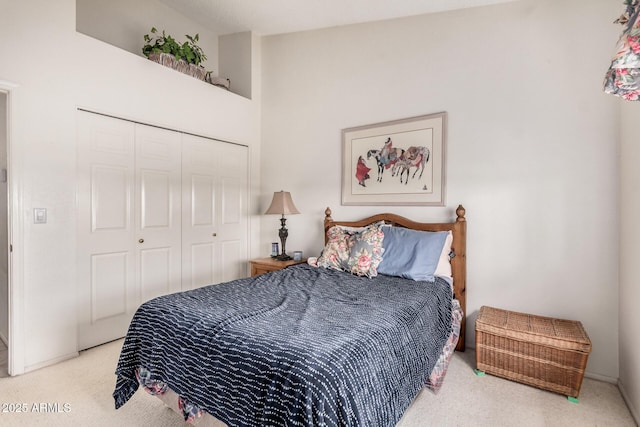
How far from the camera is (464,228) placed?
8.78ft

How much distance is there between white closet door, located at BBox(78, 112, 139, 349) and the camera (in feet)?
8.69

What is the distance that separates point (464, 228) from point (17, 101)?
3326 mm

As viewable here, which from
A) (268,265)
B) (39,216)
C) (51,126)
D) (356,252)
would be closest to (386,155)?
(356,252)

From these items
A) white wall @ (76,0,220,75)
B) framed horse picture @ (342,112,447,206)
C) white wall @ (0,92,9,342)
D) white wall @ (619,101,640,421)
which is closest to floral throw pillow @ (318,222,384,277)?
framed horse picture @ (342,112,447,206)

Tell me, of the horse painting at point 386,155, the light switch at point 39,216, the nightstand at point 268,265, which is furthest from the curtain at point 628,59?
the light switch at point 39,216

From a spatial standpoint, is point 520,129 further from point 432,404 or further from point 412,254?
point 432,404

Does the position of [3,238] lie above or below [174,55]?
below

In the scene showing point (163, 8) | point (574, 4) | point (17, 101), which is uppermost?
point (163, 8)

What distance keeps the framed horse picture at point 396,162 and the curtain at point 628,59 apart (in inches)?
62.6

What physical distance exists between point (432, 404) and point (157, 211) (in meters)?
2.73

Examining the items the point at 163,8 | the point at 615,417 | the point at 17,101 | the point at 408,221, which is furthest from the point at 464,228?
the point at 163,8

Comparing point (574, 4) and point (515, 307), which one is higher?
point (574, 4)

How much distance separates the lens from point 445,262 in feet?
8.64

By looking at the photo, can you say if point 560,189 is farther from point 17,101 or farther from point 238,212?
point 17,101
